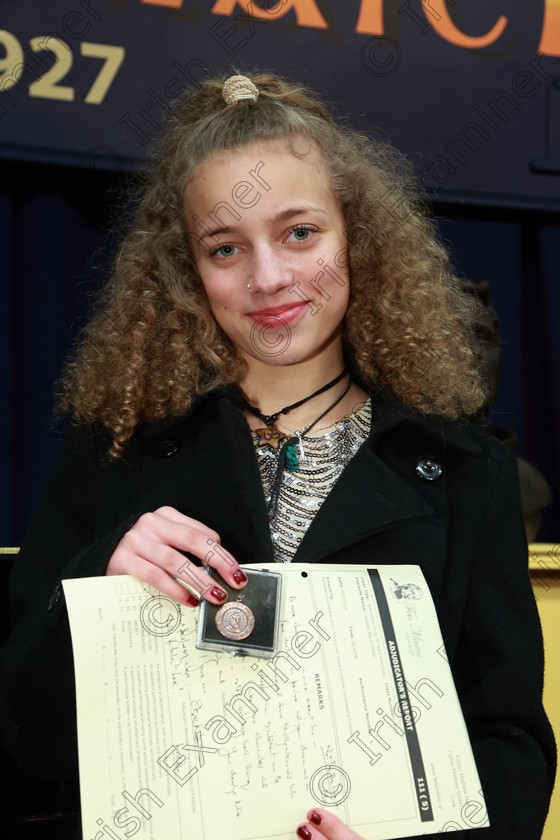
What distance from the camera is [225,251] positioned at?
1147 millimetres

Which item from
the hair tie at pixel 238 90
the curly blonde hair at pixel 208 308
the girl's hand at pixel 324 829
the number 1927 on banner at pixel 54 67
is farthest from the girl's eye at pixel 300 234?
the number 1927 on banner at pixel 54 67

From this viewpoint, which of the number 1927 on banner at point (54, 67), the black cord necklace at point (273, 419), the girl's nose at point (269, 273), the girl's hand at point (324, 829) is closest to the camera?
the girl's hand at point (324, 829)

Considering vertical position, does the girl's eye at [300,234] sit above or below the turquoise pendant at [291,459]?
above

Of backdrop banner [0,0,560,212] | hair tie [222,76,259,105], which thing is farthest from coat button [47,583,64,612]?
backdrop banner [0,0,560,212]

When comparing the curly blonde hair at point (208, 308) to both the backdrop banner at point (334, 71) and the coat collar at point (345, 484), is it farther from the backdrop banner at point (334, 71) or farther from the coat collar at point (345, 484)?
the backdrop banner at point (334, 71)

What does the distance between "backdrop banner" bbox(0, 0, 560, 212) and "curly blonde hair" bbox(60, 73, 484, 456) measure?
28.2 inches

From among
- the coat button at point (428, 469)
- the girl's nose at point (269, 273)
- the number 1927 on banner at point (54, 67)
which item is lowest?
the coat button at point (428, 469)

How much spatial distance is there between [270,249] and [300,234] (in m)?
0.05

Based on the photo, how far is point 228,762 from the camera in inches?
32.6

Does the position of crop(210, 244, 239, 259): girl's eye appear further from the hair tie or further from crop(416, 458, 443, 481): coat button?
crop(416, 458, 443, 481): coat button

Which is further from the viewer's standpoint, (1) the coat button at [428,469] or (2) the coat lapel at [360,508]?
(1) the coat button at [428,469]

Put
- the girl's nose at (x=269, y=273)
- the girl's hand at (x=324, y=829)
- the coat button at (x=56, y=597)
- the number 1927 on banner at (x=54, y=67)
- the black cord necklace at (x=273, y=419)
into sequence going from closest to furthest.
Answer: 1. the girl's hand at (x=324, y=829)
2. the coat button at (x=56, y=597)
3. the girl's nose at (x=269, y=273)
4. the black cord necklace at (x=273, y=419)
5. the number 1927 on banner at (x=54, y=67)

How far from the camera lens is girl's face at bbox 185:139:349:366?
1101mm

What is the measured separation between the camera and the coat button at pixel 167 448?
1183 mm
